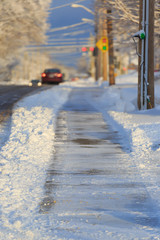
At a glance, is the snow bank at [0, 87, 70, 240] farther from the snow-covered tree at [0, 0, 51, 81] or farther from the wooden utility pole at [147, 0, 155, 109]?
the snow-covered tree at [0, 0, 51, 81]

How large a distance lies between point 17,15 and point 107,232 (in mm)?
38898

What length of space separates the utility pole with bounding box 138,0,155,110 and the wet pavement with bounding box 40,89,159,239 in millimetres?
5327

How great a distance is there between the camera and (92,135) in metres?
11.2

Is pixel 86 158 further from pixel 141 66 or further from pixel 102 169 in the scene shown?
Answer: pixel 141 66

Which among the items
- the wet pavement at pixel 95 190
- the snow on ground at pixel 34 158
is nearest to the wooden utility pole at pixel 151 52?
the snow on ground at pixel 34 158

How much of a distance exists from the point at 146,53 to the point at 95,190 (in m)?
9.84

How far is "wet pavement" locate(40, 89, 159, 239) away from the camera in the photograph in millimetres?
5152

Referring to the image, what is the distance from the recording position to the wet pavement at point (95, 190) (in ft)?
16.9

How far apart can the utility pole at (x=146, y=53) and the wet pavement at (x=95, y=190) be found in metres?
5.33

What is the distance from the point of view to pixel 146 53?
15594mm

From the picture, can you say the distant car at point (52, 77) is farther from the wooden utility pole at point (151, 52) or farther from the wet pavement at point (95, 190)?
the wet pavement at point (95, 190)

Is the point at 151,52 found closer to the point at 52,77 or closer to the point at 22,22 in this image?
the point at 52,77

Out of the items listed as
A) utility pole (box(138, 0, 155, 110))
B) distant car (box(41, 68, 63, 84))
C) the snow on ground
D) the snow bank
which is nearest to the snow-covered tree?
distant car (box(41, 68, 63, 84))

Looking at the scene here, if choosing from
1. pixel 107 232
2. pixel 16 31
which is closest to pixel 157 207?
pixel 107 232
